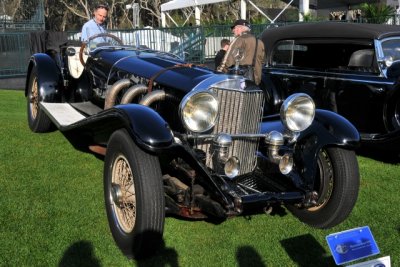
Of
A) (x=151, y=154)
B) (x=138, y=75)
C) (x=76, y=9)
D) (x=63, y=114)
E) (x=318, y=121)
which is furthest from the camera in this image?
(x=76, y=9)

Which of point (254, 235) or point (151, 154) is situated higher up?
point (151, 154)

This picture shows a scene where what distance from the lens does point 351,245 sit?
7.81ft

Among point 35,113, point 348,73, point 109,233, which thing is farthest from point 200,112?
point 35,113

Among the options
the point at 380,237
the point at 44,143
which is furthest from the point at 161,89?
the point at 44,143

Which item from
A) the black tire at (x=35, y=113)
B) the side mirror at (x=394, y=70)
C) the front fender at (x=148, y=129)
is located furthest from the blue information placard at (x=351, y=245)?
the black tire at (x=35, y=113)

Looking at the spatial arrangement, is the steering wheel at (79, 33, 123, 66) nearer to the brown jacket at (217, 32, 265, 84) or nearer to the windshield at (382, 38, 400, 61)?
the brown jacket at (217, 32, 265, 84)

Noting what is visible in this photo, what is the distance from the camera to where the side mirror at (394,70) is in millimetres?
5527

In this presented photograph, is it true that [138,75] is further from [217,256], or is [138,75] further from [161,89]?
[217,256]

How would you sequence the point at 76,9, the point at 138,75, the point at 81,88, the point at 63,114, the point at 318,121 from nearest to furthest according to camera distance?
the point at 318,121 < the point at 138,75 < the point at 63,114 < the point at 81,88 < the point at 76,9

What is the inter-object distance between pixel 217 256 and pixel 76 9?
43.5 meters

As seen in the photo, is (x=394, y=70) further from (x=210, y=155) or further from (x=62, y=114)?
(x=62, y=114)

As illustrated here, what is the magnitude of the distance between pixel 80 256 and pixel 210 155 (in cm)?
115

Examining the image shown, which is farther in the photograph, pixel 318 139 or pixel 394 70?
pixel 394 70

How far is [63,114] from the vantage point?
4906 millimetres
